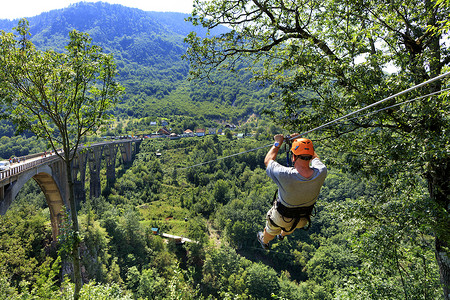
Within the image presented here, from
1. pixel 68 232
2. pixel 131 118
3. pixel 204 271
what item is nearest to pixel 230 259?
pixel 204 271

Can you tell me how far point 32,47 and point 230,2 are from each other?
6.37 m

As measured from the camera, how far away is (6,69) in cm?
695

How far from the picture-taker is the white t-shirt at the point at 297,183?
10.4 feet

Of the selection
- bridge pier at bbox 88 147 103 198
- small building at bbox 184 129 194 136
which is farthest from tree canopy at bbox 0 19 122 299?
small building at bbox 184 129 194 136

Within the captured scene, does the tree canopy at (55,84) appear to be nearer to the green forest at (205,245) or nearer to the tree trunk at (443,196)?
the green forest at (205,245)

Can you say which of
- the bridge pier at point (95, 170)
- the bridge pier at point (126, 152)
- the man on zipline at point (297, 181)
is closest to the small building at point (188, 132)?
the bridge pier at point (126, 152)

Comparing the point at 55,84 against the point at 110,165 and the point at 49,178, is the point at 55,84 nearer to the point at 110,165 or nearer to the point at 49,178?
the point at 49,178

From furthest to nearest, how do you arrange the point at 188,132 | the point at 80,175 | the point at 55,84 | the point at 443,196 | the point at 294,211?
the point at 188,132 → the point at 80,175 → the point at 55,84 → the point at 443,196 → the point at 294,211

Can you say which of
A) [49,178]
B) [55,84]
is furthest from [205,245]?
[55,84]

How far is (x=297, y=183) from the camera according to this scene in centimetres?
320

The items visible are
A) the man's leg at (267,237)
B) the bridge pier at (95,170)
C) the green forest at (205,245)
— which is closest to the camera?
the man's leg at (267,237)

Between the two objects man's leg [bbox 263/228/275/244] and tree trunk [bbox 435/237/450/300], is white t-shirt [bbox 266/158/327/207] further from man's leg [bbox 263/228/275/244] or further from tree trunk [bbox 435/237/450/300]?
tree trunk [bbox 435/237/450/300]

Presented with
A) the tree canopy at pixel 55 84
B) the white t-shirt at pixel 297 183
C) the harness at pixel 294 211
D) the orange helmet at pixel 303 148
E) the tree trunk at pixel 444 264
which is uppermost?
the tree canopy at pixel 55 84

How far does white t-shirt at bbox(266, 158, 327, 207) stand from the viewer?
10.4ft
